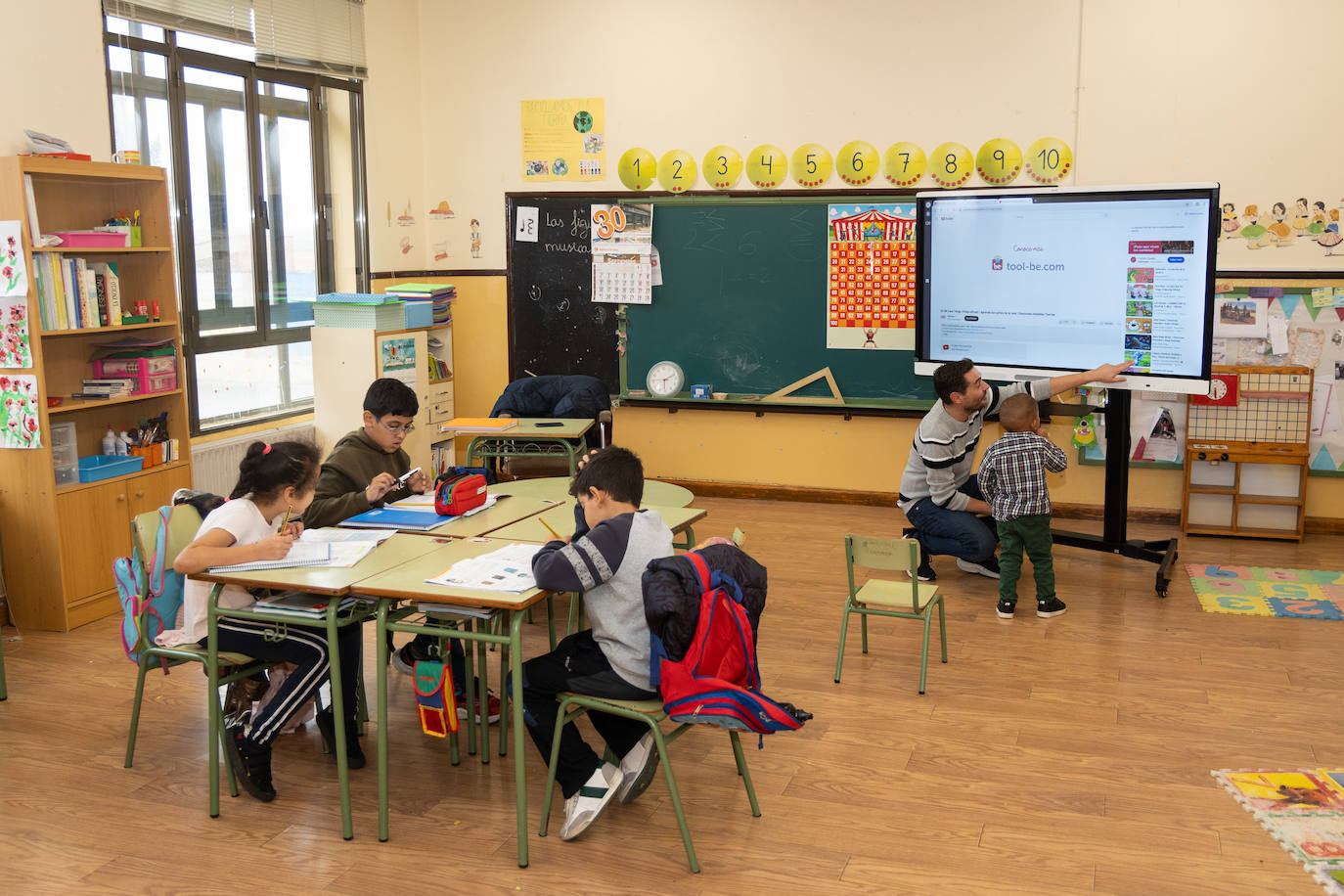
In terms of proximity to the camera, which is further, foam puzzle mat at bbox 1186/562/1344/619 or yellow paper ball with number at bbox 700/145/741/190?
yellow paper ball with number at bbox 700/145/741/190

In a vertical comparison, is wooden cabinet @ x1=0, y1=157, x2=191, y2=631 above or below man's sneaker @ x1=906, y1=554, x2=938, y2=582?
above

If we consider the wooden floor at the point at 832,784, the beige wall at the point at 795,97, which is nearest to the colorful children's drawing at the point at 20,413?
the wooden floor at the point at 832,784

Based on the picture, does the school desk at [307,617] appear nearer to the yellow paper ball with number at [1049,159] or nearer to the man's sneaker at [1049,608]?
the man's sneaker at [1049,608]

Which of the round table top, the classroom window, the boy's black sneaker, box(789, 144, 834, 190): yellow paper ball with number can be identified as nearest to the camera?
the boy's black sneaker

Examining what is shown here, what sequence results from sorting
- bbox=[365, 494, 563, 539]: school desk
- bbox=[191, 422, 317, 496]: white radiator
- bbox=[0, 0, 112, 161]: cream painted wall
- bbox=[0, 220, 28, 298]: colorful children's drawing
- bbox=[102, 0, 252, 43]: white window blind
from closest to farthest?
1. bbox=[365, 494, 563, 539]: school desk
2. bbox=[0, 220, 28, 298]: colorful children's drawing
3. bbox=[0, 0, 112, 161]: cream painted wall
4. bbox=[102, 0, 252, 43]: white window blind
5. bbox=[191, 422, 317, 496]: white radiator

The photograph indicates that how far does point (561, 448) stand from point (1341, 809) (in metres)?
3.97

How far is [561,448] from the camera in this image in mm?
6094

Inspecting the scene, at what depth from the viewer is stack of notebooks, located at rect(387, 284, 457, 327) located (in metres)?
6.81

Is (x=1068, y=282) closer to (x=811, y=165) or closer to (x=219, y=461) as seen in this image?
(x=811, y=165)

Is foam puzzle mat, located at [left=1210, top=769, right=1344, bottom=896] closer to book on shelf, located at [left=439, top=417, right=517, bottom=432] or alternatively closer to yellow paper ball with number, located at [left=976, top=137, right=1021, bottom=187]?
book on shelf, located at [left=439, top=417, right=517, bottom=432]

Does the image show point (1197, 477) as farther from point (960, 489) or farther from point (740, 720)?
point (740, 720)

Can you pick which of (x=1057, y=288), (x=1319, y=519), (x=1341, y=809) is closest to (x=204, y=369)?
(x=1057, y=288)

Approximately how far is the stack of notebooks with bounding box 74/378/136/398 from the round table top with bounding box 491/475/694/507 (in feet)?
5.88

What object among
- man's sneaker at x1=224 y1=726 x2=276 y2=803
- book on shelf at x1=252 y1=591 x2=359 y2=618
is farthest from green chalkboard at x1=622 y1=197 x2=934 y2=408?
man's sneaker at x1=224 y1=726 x2=276 y2=803
